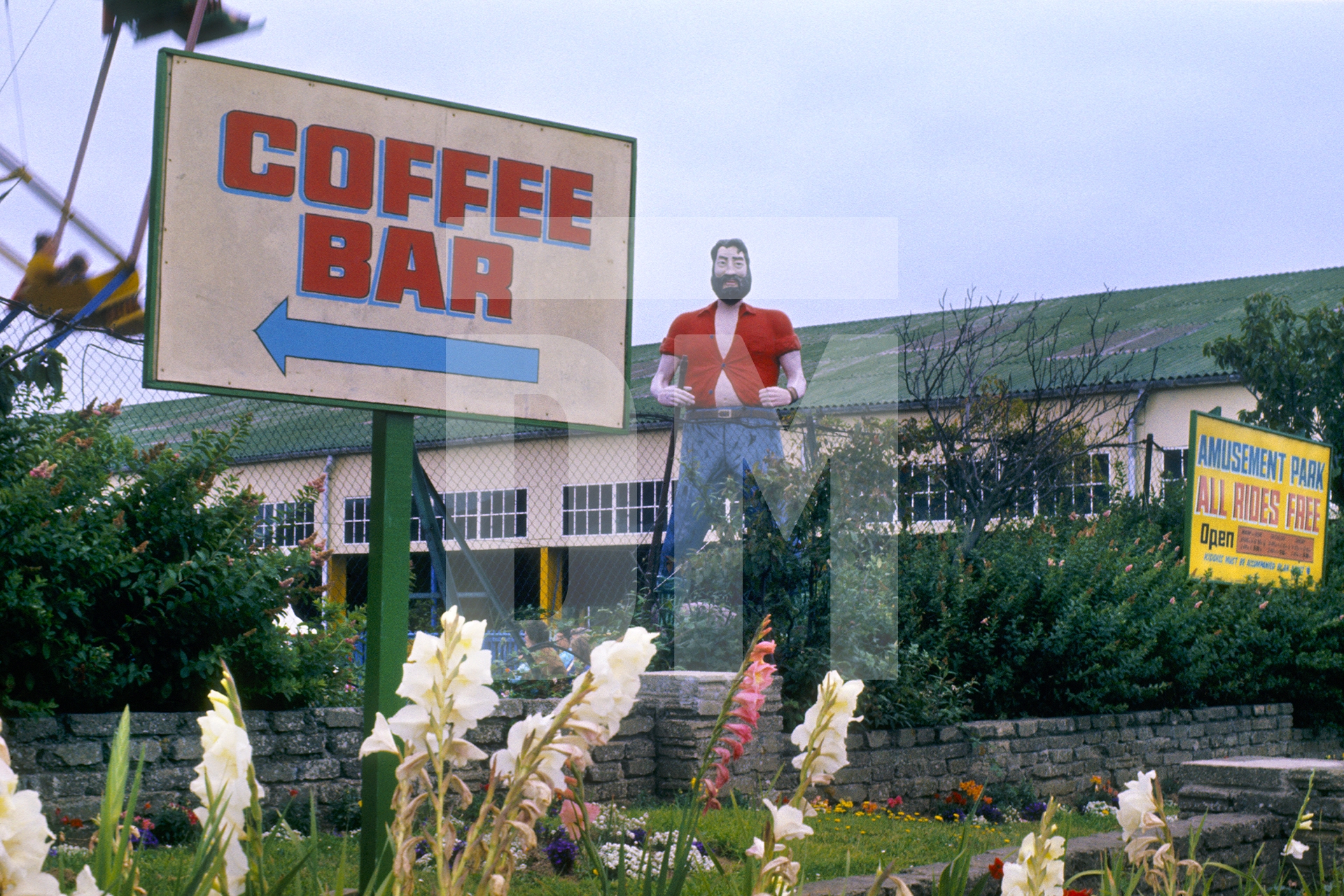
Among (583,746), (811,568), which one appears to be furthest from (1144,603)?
(583,746)

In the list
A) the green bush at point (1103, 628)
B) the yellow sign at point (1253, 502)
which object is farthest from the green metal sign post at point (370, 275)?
the yellow sign at point (1253, 502)

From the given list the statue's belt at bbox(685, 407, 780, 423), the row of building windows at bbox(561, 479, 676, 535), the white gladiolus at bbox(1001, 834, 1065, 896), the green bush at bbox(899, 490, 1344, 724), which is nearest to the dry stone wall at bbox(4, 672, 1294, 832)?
the green bush at bbox(899, 490, 1344, 724)

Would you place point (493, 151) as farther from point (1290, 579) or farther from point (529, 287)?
point (1290, 579)

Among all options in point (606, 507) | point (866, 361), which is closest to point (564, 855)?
point (606, 507)

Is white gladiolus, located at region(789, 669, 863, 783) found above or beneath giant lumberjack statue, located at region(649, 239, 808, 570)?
beneath

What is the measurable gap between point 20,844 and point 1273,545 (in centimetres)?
1464

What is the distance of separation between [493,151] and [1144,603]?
28.6ft

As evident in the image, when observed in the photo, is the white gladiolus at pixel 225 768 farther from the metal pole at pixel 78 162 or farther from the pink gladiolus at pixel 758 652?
the metal pole at pixel 78 162

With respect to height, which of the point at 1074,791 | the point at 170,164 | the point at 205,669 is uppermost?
the point at 170,164

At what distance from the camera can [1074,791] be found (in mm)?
9461

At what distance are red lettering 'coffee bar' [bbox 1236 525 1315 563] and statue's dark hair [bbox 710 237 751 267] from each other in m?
6.95

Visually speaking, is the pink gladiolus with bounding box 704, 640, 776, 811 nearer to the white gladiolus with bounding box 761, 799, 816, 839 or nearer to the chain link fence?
the white gladiolus with bounding box 761, 799, 816, 839

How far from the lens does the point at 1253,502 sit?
13.5 m

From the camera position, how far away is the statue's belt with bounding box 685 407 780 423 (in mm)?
9328
